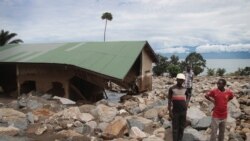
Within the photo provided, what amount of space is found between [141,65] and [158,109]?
25.4 feet

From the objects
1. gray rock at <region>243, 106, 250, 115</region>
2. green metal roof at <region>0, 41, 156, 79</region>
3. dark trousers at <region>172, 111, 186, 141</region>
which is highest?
green metal roof at <region>0, 41, 156, 79</region>

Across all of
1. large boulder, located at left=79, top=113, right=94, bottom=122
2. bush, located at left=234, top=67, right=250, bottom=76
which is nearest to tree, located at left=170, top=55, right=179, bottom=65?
bush, located at left=234, top=67, right=250, bottom=76

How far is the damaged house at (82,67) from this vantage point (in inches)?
736

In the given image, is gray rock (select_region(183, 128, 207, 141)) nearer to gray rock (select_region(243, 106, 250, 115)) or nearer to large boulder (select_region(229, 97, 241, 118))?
large boulder (select_region(229, 97, 241, 118))

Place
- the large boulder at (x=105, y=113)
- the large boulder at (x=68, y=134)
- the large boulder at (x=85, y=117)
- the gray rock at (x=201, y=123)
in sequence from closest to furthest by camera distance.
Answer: the gray rock at (x=201, y=123)
the large boulder at (x=68, y=134)
the large boulder at (x=85, y=117)
the large boulder at (x=105, y=113)

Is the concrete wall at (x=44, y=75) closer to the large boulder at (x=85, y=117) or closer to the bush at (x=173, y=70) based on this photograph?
the large boulder at (x=85, y=117)

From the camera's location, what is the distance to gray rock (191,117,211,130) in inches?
450

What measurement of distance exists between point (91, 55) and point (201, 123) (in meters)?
10.1

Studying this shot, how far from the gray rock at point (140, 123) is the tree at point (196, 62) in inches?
1459

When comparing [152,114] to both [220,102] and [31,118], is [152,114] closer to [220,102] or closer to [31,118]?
[31,118]

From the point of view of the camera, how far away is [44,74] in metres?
20.5

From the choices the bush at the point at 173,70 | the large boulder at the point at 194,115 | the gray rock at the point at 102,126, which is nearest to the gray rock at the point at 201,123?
the large boulder at the point at 194,115

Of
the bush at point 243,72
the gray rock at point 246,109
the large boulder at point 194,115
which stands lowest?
the bush at point 243,72

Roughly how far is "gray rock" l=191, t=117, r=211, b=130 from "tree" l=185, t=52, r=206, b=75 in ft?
124
